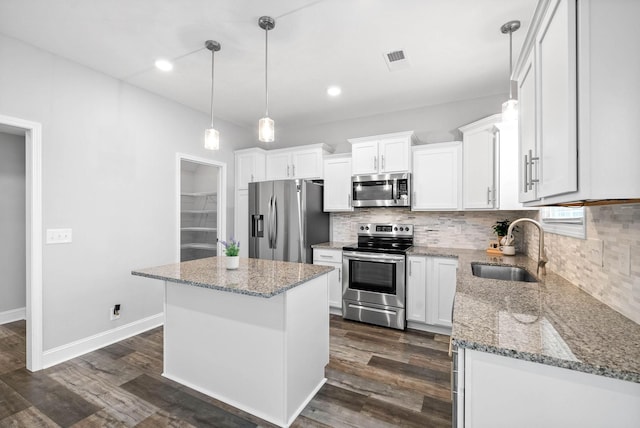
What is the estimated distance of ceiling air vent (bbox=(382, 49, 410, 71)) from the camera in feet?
8.32

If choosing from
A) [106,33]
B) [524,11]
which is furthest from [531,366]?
[106,33]

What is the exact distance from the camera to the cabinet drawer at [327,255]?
12.0ft

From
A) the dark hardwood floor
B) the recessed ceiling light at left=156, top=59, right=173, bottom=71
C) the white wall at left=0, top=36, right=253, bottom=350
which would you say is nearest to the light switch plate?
the white wall at left=0, top=36, right=253, bottom=350

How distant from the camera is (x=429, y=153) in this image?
3447 mm

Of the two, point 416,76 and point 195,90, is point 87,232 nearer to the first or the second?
point 195,90

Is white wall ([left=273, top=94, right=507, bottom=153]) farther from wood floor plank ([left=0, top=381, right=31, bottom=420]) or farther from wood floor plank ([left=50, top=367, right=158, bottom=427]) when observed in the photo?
wood floor plank ([left=0, top=381, right=31, bottom=420])

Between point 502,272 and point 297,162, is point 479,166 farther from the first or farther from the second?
point 297,162

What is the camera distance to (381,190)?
3.64 meters

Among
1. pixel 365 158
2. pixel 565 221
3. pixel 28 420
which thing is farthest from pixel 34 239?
pixel 565 221

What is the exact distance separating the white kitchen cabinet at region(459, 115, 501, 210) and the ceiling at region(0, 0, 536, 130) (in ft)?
1.71

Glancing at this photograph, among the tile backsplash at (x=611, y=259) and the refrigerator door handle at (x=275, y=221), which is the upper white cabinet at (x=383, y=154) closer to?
the refrigerator door handle at (x=275, y=221)

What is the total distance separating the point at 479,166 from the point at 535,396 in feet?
8.87

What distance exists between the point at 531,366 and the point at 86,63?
154 inches

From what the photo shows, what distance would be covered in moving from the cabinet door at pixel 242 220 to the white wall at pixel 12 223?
2.66m
